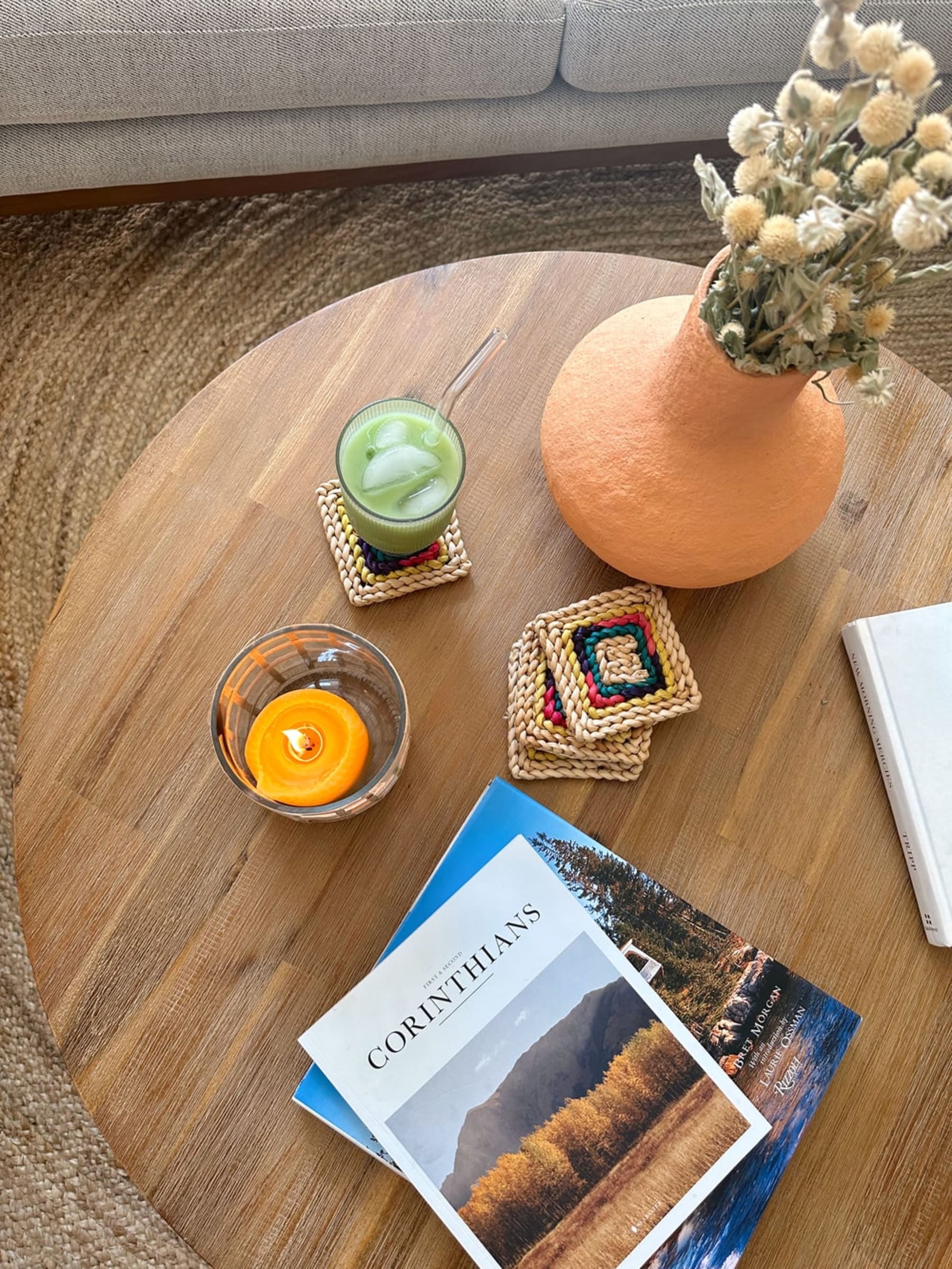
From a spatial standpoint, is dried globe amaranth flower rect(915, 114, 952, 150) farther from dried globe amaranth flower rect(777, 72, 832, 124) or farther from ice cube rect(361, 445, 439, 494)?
ice cube rect(361, 445, 439, 494)

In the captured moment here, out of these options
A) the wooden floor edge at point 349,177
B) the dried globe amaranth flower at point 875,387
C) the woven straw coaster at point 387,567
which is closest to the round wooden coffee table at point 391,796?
the woven straw coaster at point 387,567

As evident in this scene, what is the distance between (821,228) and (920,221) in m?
0.04

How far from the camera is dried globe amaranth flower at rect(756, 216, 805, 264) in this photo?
464 mm

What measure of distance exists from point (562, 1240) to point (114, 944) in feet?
1.43

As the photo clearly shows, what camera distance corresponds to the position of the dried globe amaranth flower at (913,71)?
406 mm

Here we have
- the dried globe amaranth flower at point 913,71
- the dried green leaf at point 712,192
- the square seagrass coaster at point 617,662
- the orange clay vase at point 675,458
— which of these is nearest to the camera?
the dried globe amaranth flower at point 913,71

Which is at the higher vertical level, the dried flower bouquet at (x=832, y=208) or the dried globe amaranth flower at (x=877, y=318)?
the dried flower bouquet at (x=832, y=208)

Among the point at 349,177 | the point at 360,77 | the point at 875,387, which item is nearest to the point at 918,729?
the point at 875,387

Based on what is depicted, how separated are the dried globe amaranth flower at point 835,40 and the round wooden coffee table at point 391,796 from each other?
19.0 inches

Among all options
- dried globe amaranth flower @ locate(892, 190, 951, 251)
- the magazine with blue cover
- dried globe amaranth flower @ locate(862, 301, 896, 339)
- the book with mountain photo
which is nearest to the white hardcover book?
the magazine with blue cover

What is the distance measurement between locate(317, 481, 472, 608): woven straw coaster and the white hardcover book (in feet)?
1.24

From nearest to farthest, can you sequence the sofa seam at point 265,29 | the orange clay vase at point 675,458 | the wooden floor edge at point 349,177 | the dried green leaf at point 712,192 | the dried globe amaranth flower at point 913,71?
the dried globe amaranth flower at point 913,71 → the dried green leaf at point 712,192 → the orange clay vase at point 675,458 → the sofa seam at point 265,29 → the wooden floor edge at point 349,177

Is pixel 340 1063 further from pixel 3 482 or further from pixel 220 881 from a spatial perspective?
pixel 3 482

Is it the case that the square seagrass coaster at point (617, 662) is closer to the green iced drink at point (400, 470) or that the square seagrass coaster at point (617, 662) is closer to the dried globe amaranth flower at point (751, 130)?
the green iced drink at point (400, 470)
